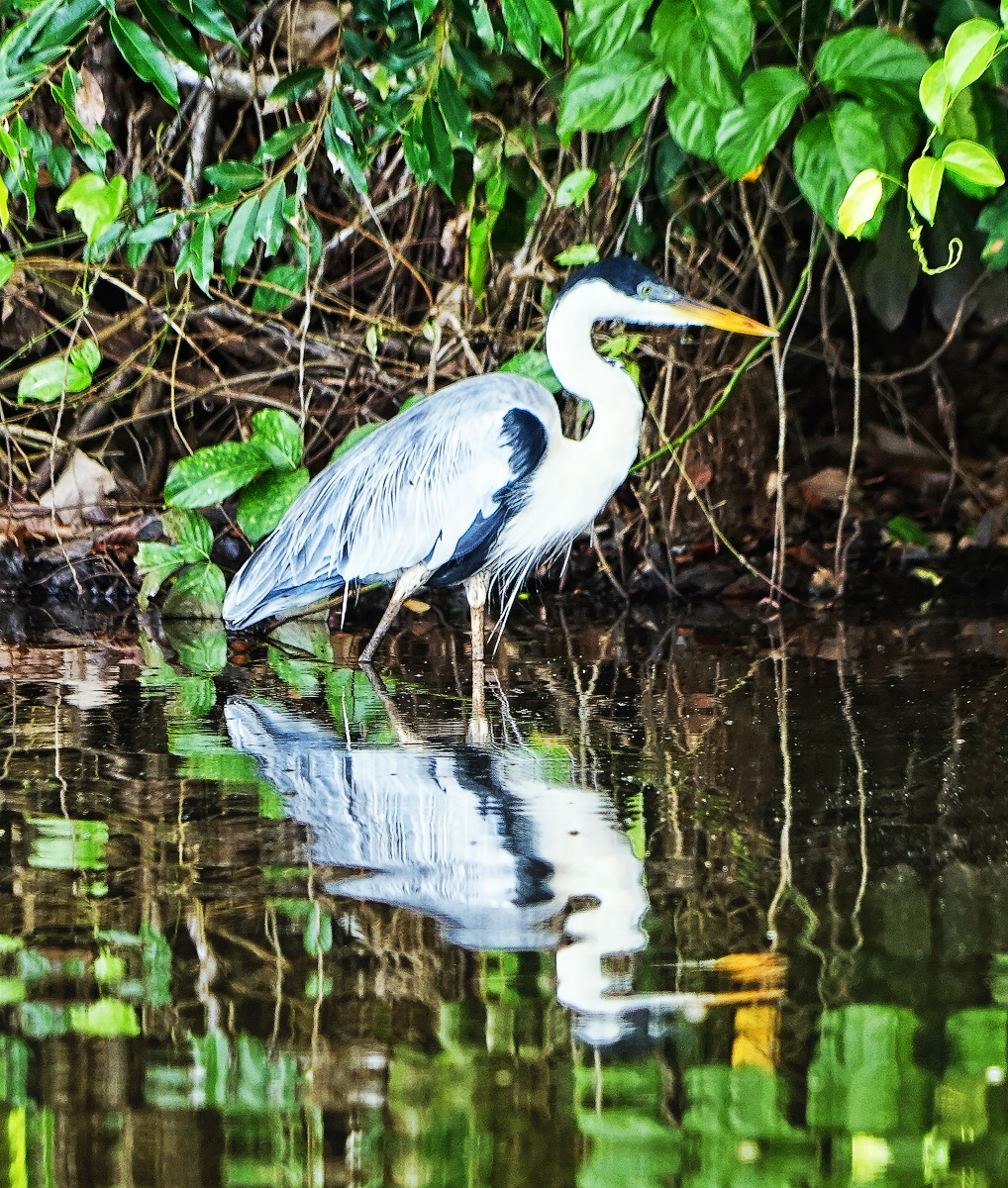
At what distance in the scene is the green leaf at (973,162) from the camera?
2.51 m

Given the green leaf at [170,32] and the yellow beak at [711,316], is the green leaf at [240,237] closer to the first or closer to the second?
the green leaf at [170,32]

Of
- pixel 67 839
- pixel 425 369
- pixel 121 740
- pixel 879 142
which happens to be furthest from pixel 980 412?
pixel 67 839

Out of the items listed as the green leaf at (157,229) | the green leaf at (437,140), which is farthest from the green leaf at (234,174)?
the green leaf at (437,140)

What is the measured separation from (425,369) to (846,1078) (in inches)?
159

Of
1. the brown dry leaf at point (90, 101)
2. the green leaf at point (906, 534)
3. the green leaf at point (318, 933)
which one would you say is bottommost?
the green leaf at point (318, 933)

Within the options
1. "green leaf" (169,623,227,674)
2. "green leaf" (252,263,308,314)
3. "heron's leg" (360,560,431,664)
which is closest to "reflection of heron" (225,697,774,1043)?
"green leaf" (169,623,227,674)

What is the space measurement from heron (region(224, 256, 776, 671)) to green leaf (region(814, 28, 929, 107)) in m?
0.81

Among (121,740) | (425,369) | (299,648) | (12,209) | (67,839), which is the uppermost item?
(12,209)

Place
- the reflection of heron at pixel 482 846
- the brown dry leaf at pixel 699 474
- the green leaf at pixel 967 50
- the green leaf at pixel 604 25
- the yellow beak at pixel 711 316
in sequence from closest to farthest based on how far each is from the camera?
the reflection of heron at pixel 482 846, the green leaf at pixel 967 50, the green leaf at pixel 604 25, the yellow beak at pixel 711 316, the brown dry leaf at pixel 699 474

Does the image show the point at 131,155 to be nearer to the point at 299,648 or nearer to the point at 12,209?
the point at 12,209

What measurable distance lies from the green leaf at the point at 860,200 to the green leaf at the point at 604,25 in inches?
47.0

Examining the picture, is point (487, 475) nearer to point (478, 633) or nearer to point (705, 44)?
point (478, 633)

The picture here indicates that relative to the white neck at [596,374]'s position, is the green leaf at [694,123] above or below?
above

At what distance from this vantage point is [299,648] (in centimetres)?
464
